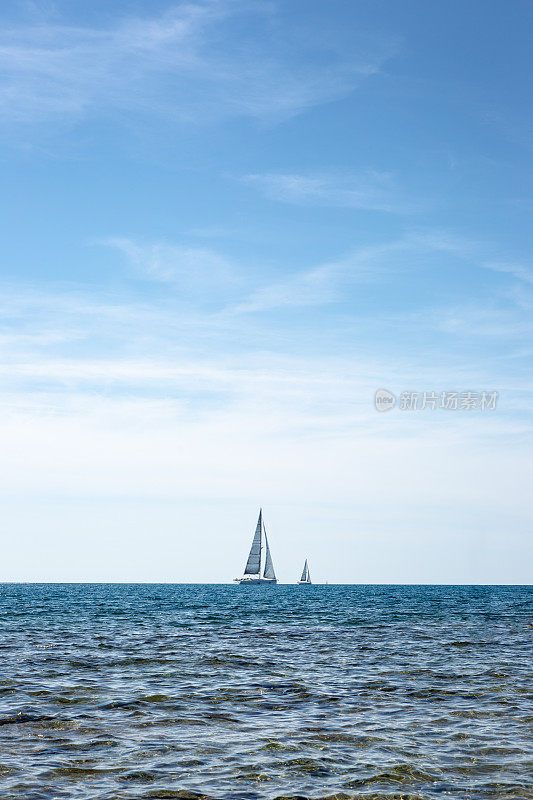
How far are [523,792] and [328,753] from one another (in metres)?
4.30

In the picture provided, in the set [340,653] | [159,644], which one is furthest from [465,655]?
[159,644]

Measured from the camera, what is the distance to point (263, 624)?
55.4 metres

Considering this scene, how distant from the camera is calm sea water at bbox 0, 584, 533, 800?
13.8 m

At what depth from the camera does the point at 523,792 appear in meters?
13.3

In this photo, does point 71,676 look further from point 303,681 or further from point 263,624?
point 263,624

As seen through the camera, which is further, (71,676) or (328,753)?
(71,676)

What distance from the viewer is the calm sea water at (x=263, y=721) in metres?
13.8

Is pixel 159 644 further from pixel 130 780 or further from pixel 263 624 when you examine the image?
pixel 130 780

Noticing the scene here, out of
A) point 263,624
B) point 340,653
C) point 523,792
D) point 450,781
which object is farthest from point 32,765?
point 263,624

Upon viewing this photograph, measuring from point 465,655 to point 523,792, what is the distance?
70.0 ft

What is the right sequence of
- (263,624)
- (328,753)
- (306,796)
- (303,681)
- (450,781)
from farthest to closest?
(263,624) → (303,681) → (328,753) → (450,781) → (306,796)

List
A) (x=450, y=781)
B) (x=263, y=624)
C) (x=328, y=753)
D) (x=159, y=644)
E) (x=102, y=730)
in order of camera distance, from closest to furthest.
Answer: (x=450, y=781) → (x=328, y=753) → (x=102, y=730) → (x=159, y=644) → (x=263, y=624)

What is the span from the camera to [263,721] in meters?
19.0

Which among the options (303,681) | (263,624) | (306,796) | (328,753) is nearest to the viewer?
(306,796)
